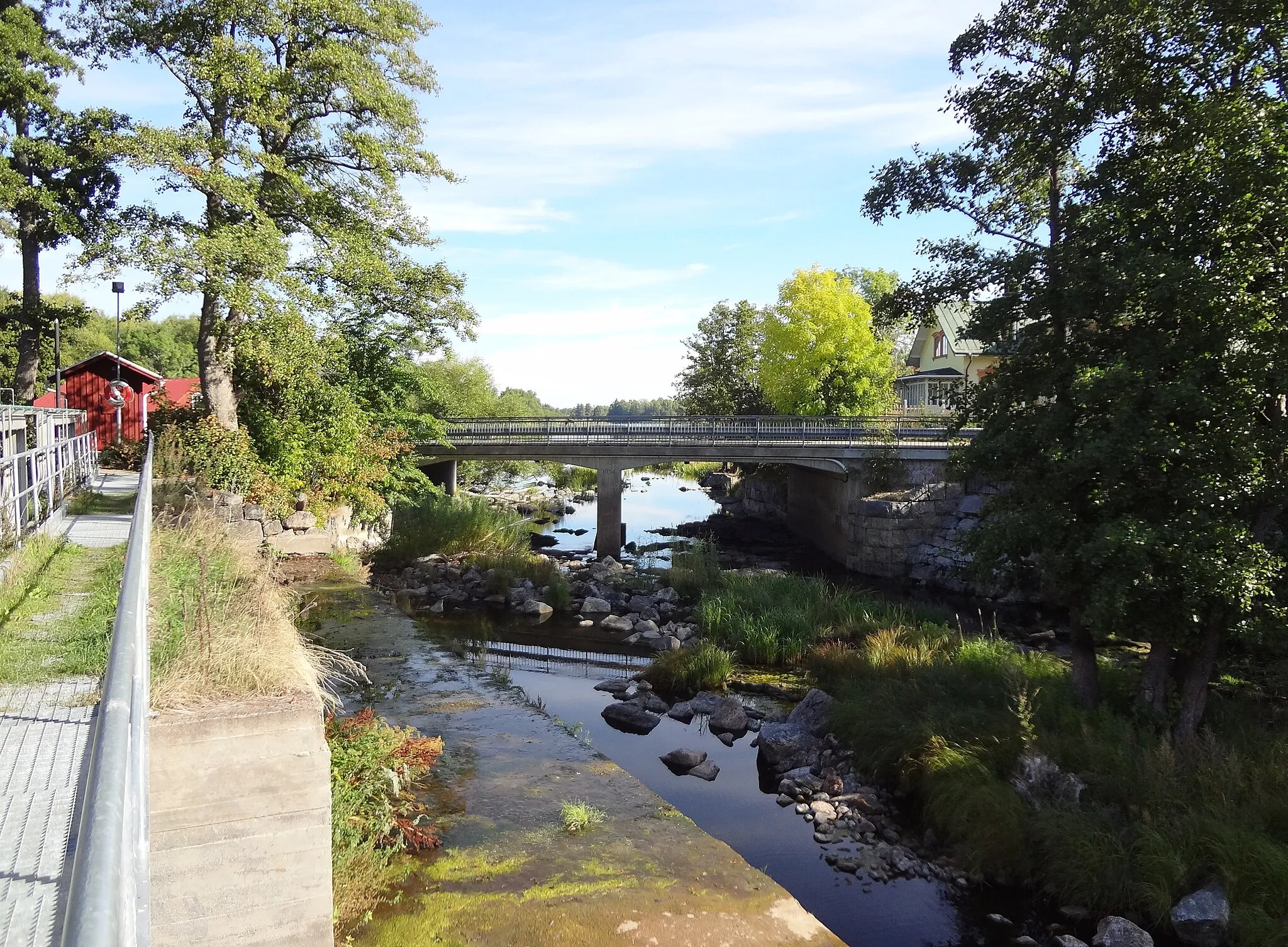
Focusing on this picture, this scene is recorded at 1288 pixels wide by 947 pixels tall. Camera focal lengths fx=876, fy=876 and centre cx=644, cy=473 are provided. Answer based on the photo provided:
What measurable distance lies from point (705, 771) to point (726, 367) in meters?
38.5

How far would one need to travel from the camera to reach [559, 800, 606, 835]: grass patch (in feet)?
24.5

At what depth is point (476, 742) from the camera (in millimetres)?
9602

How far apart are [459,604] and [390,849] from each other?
1360cm

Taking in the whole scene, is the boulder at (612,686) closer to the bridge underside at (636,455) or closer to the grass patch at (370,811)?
the grass patch at (370,811)

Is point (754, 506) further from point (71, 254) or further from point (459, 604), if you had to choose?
point (71, 254)

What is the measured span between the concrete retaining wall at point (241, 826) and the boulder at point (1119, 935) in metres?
6.32

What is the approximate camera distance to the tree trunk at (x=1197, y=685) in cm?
954

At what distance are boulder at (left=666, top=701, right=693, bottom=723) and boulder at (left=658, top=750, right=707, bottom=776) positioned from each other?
1539mm

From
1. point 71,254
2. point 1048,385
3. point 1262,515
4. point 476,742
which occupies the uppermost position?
point 71,254

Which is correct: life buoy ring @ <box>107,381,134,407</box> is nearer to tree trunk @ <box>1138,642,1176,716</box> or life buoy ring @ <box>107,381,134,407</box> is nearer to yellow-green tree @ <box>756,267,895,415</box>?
tree trunk @ <box>1138,642,1176,716</box>

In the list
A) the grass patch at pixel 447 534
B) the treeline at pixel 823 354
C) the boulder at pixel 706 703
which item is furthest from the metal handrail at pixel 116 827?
the treeline at pixel 823 354

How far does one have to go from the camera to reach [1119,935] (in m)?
7.32

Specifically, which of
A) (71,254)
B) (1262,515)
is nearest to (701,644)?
(1262,515)

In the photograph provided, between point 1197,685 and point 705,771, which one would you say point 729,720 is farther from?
point 1197,685
